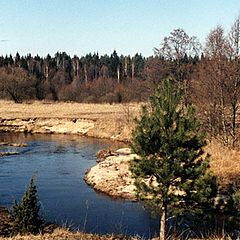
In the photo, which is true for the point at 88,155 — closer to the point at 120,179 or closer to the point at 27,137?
the point at 120,179

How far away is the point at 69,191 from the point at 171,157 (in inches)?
367

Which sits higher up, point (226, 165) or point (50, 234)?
point (226, 165)

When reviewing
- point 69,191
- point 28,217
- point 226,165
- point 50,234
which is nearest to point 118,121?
point 69,191

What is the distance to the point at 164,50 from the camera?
25.5 meters

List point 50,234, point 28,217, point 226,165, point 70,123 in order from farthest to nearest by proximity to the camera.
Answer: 1. point 70,123
2. point 226,165
3. point 28,217
4. point 50,234

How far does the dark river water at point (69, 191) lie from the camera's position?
13.0 meters

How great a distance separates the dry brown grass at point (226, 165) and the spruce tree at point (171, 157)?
697cm

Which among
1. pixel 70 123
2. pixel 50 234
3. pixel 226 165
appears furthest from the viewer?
pixel 70 123

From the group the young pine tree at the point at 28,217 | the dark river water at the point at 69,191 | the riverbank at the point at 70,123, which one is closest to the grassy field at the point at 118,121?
the riverbank at the point at 70,123

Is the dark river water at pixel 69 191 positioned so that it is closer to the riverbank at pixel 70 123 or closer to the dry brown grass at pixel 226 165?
the dry brown grass at pixel 226 165

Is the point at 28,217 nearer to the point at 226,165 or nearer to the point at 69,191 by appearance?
the point at 69,191

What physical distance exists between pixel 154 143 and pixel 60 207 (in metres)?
7.28


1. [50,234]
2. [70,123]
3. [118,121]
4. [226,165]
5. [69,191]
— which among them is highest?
[118,121]

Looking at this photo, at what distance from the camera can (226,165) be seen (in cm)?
1741
